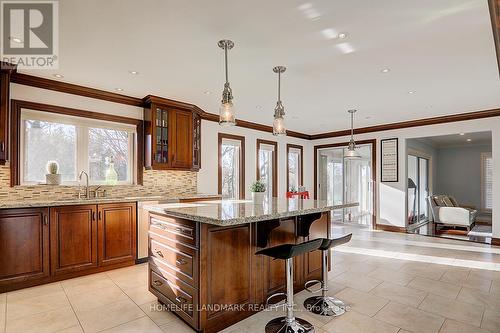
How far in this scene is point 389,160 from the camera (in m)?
6.59

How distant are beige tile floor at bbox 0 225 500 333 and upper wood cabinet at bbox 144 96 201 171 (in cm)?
168

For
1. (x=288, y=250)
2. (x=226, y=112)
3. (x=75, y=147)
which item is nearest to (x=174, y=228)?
(x=288, y=250)

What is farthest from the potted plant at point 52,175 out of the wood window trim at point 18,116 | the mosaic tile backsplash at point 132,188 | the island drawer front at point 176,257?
the island drawer front at point 176,257

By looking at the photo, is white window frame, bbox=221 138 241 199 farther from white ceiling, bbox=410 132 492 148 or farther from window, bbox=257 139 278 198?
white ceiling, bbox=410 132 492 148

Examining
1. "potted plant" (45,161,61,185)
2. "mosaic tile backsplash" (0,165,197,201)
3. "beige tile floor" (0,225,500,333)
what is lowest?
"beige tile floor" (0,225,500,333)

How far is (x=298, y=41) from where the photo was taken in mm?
2658

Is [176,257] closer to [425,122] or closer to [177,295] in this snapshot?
[177,295]

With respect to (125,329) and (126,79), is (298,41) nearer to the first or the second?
(126,79)

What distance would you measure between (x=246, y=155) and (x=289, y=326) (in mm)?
4543

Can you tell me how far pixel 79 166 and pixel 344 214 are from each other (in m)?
6.46

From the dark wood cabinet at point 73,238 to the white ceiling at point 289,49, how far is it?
1752 millimetres

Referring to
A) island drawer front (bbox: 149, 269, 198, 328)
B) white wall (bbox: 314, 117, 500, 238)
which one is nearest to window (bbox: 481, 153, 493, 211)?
white wall (bbox: 314, 117, 500, 238)

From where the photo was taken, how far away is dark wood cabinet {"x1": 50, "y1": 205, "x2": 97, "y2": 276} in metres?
3.28

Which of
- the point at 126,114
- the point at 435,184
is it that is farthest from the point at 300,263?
the point at 435,184
